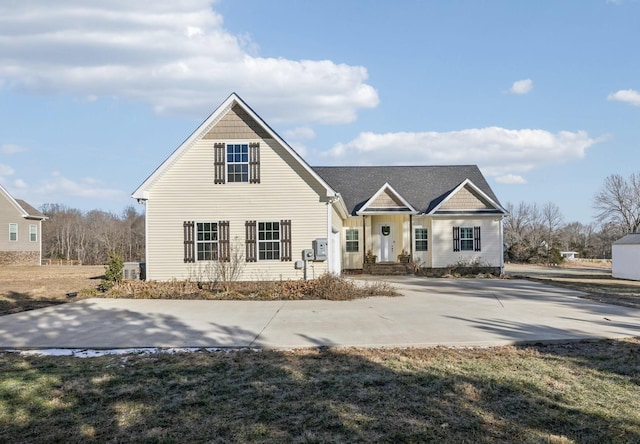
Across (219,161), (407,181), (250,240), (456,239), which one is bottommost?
(456,239)

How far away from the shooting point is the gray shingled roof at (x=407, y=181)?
1056 inches

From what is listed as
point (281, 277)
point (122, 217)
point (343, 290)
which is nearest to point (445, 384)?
point (343, 290)

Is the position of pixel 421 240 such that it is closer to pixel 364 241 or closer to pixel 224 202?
pixel 364 241

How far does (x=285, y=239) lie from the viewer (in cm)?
1703

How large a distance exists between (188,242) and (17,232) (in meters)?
29.8

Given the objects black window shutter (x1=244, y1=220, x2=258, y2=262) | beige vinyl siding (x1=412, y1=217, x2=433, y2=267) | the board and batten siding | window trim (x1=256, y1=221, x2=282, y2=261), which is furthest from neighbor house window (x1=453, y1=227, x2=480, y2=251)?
black window shutter (x1=244, y1=220, x2=258, y2=262)

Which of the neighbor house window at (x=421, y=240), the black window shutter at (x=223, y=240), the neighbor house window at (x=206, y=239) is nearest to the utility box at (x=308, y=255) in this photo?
the black window shutter at (x=223, y=240)

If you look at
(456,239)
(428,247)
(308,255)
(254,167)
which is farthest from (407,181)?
(254,167)

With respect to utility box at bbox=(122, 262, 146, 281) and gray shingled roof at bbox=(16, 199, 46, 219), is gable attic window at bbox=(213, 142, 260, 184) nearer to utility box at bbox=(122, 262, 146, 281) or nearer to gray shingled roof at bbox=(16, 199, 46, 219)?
utility box at bbox=(122, 262, 146, 281)

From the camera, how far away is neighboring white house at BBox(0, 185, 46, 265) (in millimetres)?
38438

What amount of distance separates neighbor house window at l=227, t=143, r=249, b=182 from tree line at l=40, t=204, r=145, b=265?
40.0 meters

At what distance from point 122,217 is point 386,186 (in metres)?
57.1

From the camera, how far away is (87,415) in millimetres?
4793

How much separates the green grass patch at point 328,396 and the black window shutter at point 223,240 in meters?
9.61
